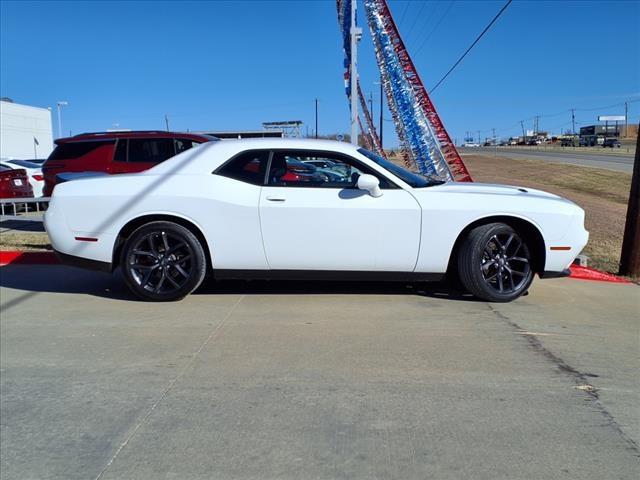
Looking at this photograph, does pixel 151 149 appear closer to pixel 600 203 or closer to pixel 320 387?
pixel 320 387

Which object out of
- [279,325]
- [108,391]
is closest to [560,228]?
[279,325]

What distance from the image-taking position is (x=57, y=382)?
387 centimetres

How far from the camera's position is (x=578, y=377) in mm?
3846

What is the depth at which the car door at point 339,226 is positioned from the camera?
5383mm

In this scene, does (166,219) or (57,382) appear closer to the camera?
(57,382)

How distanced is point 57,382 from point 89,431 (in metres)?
0.84

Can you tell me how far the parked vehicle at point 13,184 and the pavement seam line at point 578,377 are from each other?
12913 millimetres

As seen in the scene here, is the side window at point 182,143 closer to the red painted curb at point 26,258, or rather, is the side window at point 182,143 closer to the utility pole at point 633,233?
the red painted curb at point 26,258

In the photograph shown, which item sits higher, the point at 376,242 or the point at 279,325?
the point at 376,242

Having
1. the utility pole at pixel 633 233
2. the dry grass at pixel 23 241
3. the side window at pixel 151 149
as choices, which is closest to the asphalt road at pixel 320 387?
the utility pole at pixel 633 233

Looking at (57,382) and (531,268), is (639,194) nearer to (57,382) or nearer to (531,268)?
(531,268)

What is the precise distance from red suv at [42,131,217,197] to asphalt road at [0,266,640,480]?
4567 millimetres

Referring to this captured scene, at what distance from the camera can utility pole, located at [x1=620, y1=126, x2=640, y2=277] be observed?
264 inches

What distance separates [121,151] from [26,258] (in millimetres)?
3032
